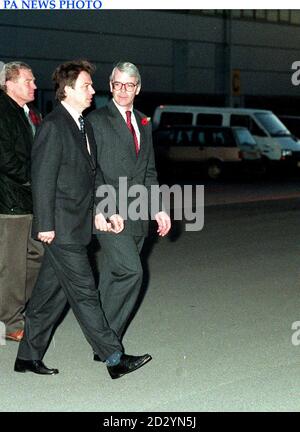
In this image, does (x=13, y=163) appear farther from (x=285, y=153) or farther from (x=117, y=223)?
(x=285, y=153)

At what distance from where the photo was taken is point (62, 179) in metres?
5.97

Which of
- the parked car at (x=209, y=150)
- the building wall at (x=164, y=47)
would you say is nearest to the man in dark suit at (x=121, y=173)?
the parked car at (x=209, y=150)

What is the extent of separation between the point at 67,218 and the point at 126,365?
93 cm

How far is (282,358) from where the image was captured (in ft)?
21.8

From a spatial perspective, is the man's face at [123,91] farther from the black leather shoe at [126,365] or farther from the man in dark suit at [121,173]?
the black leather shoe at [126,365]

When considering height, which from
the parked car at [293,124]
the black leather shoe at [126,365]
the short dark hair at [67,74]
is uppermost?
the short dark hair at [67,74]

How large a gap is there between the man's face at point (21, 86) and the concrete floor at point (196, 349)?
166 cm

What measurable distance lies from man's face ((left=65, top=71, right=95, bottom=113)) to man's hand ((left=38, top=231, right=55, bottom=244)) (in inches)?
30.0

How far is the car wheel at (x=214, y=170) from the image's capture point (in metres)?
27.2

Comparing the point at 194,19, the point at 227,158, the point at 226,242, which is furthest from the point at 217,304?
the point at 194,19

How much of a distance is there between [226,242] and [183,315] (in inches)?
194

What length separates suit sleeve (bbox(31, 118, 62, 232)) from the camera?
5.88 m

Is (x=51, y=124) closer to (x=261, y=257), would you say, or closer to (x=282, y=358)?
(x=282, y=358)

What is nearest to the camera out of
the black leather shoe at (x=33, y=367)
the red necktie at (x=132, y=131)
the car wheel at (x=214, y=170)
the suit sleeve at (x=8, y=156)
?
the black leather shoe at (x=33, y=367)
